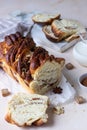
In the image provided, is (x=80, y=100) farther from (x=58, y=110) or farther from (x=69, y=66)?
(x=69, y=66)

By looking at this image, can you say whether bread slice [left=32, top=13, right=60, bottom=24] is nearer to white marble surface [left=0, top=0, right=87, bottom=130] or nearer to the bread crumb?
white marble surface [left=0, top=0, right=87, bottom=130]

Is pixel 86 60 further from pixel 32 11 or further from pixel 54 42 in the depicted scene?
pixel 32 11

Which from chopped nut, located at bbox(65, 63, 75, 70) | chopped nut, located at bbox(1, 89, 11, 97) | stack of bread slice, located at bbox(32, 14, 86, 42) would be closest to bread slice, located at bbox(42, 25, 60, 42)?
stack of bread slice, located at bbox(32, 14, 86, 42)

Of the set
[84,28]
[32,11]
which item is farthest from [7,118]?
[32,11]

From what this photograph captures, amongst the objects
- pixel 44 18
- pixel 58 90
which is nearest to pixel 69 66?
pixel 58 90

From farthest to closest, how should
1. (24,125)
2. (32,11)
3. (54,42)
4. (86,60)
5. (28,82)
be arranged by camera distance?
(32,11), (54,42), (86,60), (28,82), (24,125)

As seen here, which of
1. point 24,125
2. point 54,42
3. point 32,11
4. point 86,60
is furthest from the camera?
point 32,11

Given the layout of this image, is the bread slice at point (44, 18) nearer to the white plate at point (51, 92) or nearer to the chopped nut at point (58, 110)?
the white plate at point (51, 92)
